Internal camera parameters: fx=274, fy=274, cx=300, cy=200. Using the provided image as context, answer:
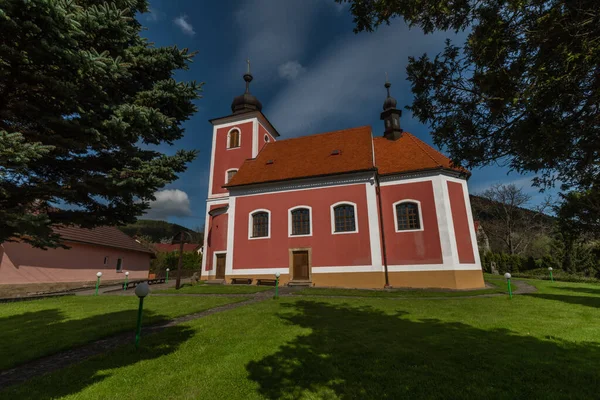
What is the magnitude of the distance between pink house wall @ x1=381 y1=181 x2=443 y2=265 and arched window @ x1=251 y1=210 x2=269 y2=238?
7561mm

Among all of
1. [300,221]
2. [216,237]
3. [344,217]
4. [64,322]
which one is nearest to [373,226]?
[344,217]

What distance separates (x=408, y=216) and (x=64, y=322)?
613 inches

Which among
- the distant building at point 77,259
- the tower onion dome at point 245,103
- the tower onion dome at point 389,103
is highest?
the tower onion dome at point 245,103

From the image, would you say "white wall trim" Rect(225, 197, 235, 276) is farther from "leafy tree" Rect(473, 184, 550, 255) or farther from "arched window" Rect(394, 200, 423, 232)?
"leafy tree" Rect(473, 184, 550, 255)

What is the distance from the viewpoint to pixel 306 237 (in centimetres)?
1711

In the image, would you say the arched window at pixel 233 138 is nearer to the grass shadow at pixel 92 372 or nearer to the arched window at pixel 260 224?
the arched window at pixel 260 224

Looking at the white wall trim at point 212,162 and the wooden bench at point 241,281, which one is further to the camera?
the white wall trim at point 212,162

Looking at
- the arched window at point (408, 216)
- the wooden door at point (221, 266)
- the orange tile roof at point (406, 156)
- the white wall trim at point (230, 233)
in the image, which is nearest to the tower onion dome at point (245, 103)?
the white wall trim at point (230, 233)

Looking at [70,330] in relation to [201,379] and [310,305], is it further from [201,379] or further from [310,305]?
[310,305]

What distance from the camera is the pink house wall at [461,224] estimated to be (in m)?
15.0

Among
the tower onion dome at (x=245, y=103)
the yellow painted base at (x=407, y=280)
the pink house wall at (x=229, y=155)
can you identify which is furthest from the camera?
the tower onion dome at (x=245, y=103)

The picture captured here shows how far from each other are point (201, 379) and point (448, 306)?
833 centimetres

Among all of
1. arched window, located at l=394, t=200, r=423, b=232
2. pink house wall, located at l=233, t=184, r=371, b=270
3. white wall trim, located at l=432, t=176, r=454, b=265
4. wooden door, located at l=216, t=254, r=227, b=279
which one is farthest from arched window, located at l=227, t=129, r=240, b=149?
white wall trim, located at l=432, t=176, r=454, b=265

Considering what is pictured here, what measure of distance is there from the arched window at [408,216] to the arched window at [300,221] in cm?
538
